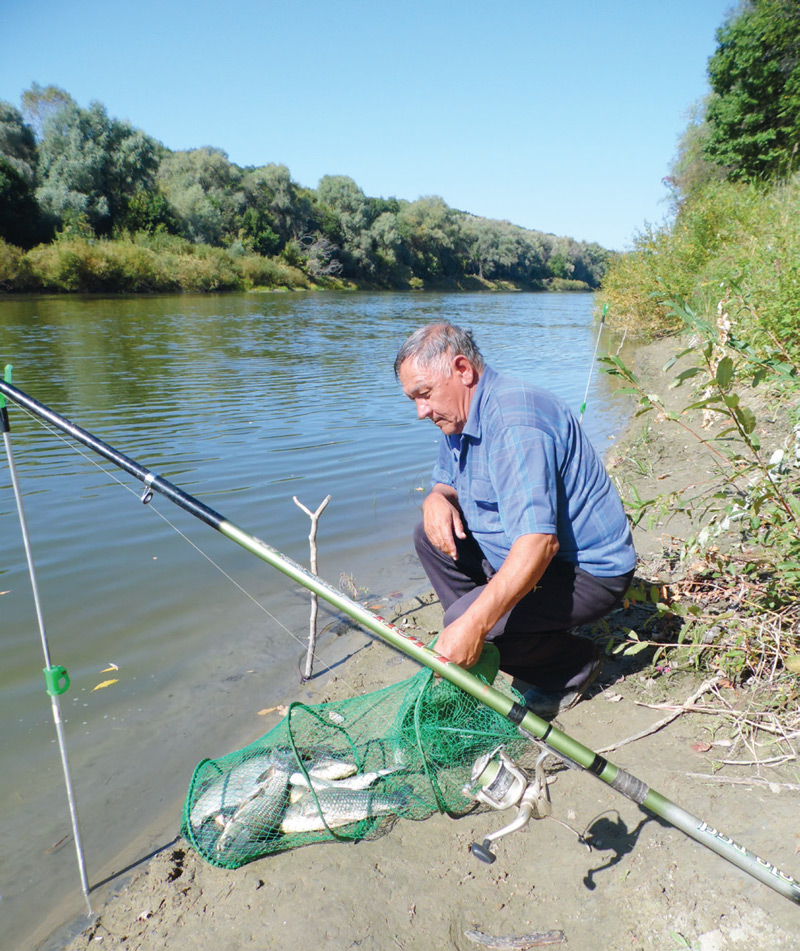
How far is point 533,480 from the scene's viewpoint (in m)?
2.46

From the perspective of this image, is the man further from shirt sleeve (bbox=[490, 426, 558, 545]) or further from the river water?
the river water

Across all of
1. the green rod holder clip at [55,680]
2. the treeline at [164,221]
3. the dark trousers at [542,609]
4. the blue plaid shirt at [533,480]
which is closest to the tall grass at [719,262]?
the blue plaid shirt at [533,480]

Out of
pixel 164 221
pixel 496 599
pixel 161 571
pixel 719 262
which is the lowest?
pixel 161 571

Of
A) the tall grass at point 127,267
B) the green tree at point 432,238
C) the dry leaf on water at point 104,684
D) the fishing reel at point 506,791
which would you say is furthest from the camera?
the green tree at point 432,238

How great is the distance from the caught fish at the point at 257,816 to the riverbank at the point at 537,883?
0.32 ft

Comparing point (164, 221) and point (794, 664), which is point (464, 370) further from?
point (164, 221)

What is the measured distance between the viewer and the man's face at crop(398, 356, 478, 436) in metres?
2.82

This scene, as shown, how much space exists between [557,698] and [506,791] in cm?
93

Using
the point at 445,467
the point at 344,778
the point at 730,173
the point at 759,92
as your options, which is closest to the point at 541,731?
the point at 344,778

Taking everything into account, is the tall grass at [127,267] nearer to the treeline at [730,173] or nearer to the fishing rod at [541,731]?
the treeline at [730,173]

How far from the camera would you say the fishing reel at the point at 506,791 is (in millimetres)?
2188

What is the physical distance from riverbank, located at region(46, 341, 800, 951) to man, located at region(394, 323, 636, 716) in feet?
1.74

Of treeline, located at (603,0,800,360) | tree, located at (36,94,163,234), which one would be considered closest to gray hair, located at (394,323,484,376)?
treeline, located at (603,0,800,360)

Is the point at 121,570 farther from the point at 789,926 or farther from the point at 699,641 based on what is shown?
the point at 789,926
